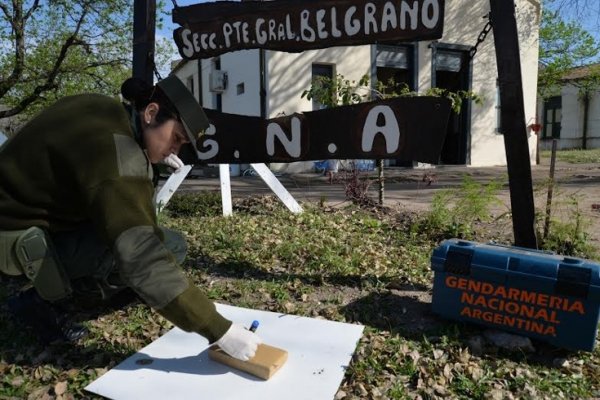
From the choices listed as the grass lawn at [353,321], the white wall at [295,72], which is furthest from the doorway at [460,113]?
the grass lawn at [353,321]

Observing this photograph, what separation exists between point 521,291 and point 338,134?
5.29 ft

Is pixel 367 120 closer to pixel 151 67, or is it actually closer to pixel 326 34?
pixel 326 34

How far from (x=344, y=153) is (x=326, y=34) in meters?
0.88

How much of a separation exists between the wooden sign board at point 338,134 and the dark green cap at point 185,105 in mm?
1487

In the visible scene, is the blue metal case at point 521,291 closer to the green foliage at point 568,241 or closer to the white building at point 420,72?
the green foliage at point 568,241

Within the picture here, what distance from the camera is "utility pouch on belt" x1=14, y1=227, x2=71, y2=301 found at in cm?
210

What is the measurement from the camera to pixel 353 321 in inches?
115

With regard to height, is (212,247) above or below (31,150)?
below

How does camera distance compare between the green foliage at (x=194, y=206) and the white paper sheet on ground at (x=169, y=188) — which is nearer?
the white paper sheet on ground at (x=169, y=188)

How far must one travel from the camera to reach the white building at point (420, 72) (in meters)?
12.7

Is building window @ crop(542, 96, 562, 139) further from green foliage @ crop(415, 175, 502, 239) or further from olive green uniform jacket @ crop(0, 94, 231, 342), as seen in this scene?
olive green uniform jacket @ crop(0, 94, 231, 342)

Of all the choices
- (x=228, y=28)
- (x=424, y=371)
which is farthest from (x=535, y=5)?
(x=424, y=371)

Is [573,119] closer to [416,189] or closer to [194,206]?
[416,189]

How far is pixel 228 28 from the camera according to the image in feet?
12.3
